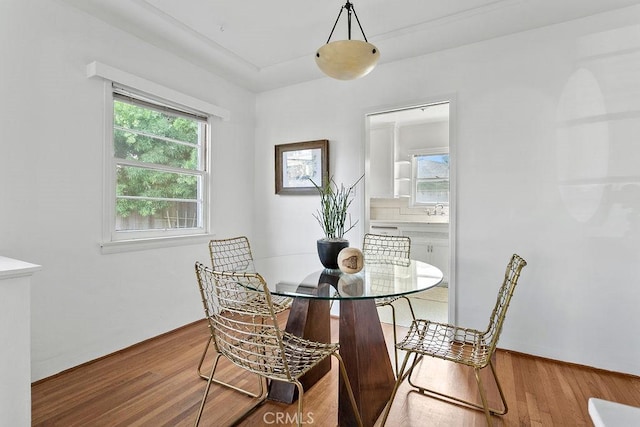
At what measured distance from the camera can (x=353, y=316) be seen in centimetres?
172

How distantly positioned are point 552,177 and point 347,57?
1808 millimetres

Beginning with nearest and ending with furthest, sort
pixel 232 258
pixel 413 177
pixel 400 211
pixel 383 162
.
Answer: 1. pixel 232 258
2. pixel 383 162
3. pixel 413 177
4. pixel 400 211

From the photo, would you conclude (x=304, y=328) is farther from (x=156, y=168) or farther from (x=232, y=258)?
(x=156, y=168)

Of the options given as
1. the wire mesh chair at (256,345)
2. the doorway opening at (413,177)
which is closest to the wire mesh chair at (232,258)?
→ the wire mesh chair at (256,345)

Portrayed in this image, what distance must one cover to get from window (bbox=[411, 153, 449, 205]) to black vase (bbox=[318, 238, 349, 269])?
11.5 ft

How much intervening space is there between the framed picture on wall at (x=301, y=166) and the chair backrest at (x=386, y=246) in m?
0.90

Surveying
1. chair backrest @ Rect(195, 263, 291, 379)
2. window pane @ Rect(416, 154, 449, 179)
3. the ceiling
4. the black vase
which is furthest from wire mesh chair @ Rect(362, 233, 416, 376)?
window pane @ Rect(416, 154, 449, 179)

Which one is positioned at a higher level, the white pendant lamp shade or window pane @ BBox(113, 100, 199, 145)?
the white pendant lamp shade

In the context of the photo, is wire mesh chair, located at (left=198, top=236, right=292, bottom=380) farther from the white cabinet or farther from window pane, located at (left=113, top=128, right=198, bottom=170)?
the white cabinet

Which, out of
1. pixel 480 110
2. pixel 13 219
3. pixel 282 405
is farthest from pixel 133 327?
pixel 480 110

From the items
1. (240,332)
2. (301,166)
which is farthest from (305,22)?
(240,332)

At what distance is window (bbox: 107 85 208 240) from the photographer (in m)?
2.56

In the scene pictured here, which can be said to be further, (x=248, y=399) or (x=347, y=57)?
(x=248, y=399)

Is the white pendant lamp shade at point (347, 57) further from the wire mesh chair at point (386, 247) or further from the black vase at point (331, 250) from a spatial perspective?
the wire mesh chair at point (386, 247)
